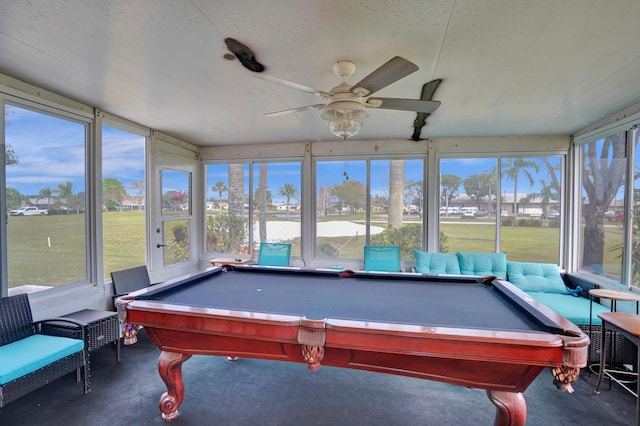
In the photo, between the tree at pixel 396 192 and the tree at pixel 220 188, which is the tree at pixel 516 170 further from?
the tree at pixel 220 188

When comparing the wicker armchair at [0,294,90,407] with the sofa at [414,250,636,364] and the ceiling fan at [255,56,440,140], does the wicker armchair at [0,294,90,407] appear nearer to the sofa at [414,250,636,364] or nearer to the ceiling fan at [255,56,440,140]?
the ceiling fan at [255,56,440,140]

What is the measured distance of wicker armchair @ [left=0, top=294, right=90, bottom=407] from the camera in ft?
6.33

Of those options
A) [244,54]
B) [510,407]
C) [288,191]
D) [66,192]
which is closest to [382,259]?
[288,191]

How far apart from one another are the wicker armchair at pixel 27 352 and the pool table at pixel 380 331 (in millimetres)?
815

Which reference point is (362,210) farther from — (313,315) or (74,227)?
(74,227)

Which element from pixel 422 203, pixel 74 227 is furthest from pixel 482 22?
pixel 74 227

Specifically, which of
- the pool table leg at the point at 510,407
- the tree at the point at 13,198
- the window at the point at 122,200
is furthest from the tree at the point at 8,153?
the pool table leg at the point at 510,407

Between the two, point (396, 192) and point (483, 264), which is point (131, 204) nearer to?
point (396, 192)

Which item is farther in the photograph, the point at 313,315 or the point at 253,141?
the point at 253,141

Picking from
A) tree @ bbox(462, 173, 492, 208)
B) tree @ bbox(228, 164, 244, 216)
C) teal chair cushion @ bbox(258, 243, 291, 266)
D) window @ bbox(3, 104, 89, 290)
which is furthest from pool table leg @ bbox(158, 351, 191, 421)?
tree @ bbox(462, 173, 492, 208)

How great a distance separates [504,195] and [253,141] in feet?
12.9

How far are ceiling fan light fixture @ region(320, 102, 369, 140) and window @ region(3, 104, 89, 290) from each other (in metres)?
2.73

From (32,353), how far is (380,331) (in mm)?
2478

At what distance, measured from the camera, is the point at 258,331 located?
1630mm
